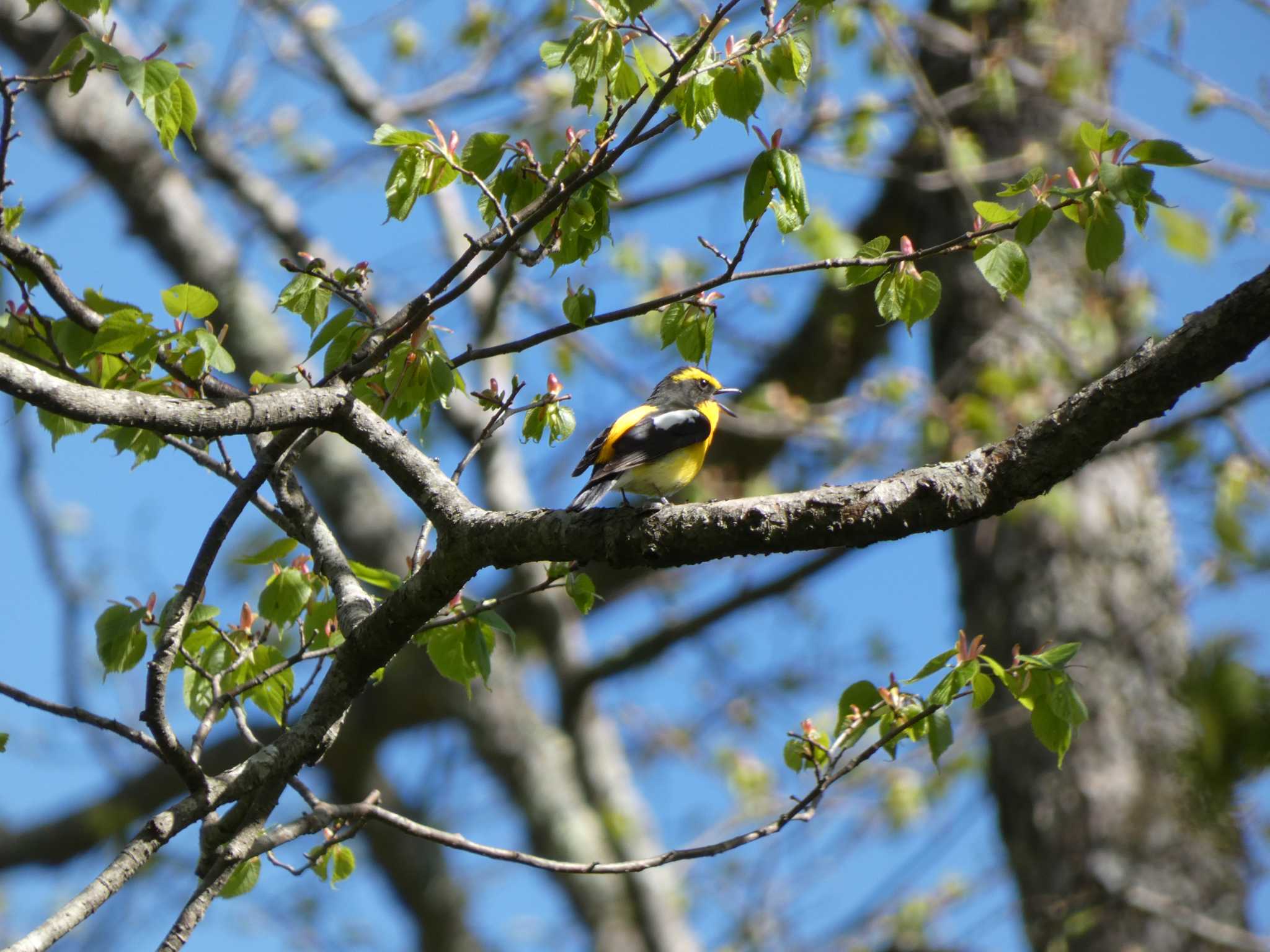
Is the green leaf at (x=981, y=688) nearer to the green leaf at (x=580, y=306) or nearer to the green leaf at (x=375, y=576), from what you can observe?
the green leaf at (x=580, y=306)

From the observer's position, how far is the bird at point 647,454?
3801mm

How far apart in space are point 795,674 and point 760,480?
2316 millimetres

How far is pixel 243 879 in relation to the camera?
296 cm

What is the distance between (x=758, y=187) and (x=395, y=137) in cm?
83

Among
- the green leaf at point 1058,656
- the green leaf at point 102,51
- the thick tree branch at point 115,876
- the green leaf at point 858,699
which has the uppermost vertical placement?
the green leaf at point 102,51

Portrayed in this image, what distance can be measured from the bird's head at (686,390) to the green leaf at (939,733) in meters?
2.24

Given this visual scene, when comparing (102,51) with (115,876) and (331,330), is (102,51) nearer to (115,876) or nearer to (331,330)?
(331,330)

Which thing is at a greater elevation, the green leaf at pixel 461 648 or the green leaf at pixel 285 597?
the green leaf at pixel 285 597

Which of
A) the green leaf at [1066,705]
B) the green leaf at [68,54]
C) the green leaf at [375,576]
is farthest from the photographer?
the green leaf at [375,576]

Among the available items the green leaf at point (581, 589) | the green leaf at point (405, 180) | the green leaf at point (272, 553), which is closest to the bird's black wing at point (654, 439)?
the green leaf at point (581, 589)

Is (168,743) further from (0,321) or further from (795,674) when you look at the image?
(795,674)

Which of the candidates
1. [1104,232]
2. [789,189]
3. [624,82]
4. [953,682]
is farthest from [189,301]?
[1104,232]

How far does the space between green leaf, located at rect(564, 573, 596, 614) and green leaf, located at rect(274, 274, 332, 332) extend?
35.9 inches

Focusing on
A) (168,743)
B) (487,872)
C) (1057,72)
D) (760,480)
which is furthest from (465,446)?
(168,743)
